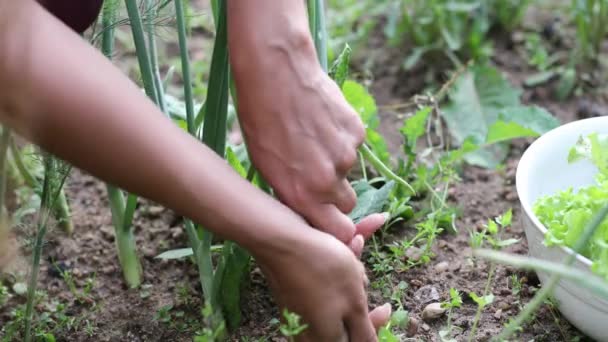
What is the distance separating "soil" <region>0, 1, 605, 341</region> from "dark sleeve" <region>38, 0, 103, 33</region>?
407mm

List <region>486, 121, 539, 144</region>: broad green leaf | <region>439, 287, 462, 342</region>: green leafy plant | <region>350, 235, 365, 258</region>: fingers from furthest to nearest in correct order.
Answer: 1. <region>486, 121, 539, 144</region>: broad green leaf
2. <region>439, 287, 462, 342</region>: green leafy plant
3. <region>350, 235, 365, 258</region>: fingers

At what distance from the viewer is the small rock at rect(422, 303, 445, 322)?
1.12m

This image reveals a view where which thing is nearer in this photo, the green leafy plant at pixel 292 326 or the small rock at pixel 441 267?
the green leafy plant at pixel 292 326

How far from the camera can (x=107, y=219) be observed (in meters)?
1.40

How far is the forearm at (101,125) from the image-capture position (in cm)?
68

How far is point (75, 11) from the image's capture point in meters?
1.01

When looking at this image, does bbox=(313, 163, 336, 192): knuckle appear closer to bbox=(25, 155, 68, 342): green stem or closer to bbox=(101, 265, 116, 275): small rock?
bbox=(25, 155, 68, 342): green stem

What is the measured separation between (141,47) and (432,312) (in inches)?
20.3

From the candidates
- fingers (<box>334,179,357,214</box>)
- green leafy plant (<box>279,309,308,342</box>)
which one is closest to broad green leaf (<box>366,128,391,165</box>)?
fingers (<box>334,179,357,214</box>)

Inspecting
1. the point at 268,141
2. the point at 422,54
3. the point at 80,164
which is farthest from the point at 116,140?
the point at 422,54

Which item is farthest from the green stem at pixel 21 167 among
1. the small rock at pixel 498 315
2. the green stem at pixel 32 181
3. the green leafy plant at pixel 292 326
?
the small rock at pixel 498 315

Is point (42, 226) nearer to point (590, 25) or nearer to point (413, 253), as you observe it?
point (413, 253)

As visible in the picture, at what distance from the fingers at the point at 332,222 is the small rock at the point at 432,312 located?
0.27m

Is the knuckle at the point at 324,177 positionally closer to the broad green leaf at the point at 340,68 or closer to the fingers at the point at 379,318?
the fingers at the point at 379,318
